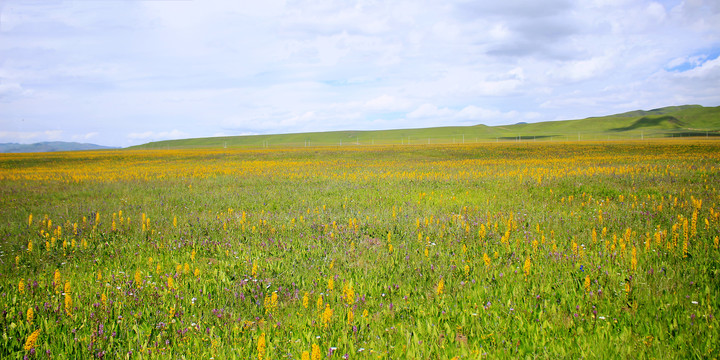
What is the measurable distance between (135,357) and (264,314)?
1.29m

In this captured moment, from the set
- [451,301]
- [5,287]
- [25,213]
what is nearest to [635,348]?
[451,301]

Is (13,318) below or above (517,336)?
above

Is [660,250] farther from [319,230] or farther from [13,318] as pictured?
[13,318]

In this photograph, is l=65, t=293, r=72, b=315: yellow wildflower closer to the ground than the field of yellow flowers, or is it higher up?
higher up

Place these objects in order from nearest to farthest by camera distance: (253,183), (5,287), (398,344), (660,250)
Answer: (398,344) < (5,287) < (660,250) < (253,183)

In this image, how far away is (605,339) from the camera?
324 cm

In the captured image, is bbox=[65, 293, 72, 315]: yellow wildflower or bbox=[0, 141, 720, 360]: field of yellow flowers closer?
bbox=[0, 141, 720, 360]: field of yellow flowers

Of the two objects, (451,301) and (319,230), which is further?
(319,230)

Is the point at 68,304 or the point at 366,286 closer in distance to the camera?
the point at 68,304

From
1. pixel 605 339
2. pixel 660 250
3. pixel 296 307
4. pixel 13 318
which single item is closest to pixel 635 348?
pixel 605 339

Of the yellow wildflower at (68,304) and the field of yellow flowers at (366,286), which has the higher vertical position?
the yellow wildflower at (68,304)

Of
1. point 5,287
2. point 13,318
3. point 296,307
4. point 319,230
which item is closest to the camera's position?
point 13,318

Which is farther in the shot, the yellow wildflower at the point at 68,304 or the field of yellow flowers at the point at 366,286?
the yellow wildflower at the point at 68,304

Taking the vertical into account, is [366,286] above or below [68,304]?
below
